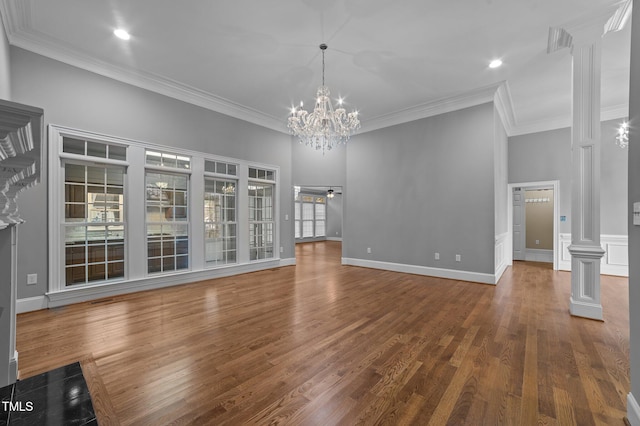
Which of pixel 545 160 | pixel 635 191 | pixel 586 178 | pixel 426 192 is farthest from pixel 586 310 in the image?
pixel 545 160

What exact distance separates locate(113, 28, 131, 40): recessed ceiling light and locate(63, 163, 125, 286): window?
6.09 ft

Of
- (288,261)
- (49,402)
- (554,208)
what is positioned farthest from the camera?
(288,261)

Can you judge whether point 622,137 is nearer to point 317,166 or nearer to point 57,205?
point 317,166

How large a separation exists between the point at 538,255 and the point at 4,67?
35.6 feet

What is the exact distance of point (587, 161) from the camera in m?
3.25

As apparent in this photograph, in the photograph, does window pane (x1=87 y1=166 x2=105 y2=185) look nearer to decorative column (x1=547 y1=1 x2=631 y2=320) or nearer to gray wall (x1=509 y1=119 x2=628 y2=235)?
decorative column (x1=547 y1=1 x2=631 y2=320)

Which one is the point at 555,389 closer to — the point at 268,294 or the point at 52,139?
the point at 268,294

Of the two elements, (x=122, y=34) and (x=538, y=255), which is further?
(x=538, y=255)

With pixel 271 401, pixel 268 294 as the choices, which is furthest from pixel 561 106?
pixel 271 401

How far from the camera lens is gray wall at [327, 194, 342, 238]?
47.2 ft

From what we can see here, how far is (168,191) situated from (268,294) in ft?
8.57

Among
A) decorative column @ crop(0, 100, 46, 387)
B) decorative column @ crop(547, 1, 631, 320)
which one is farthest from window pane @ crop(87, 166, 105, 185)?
decorative column @ crop(547, 1, 631, 320)

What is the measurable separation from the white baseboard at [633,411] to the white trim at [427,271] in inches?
135

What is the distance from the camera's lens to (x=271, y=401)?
1.77 metres
